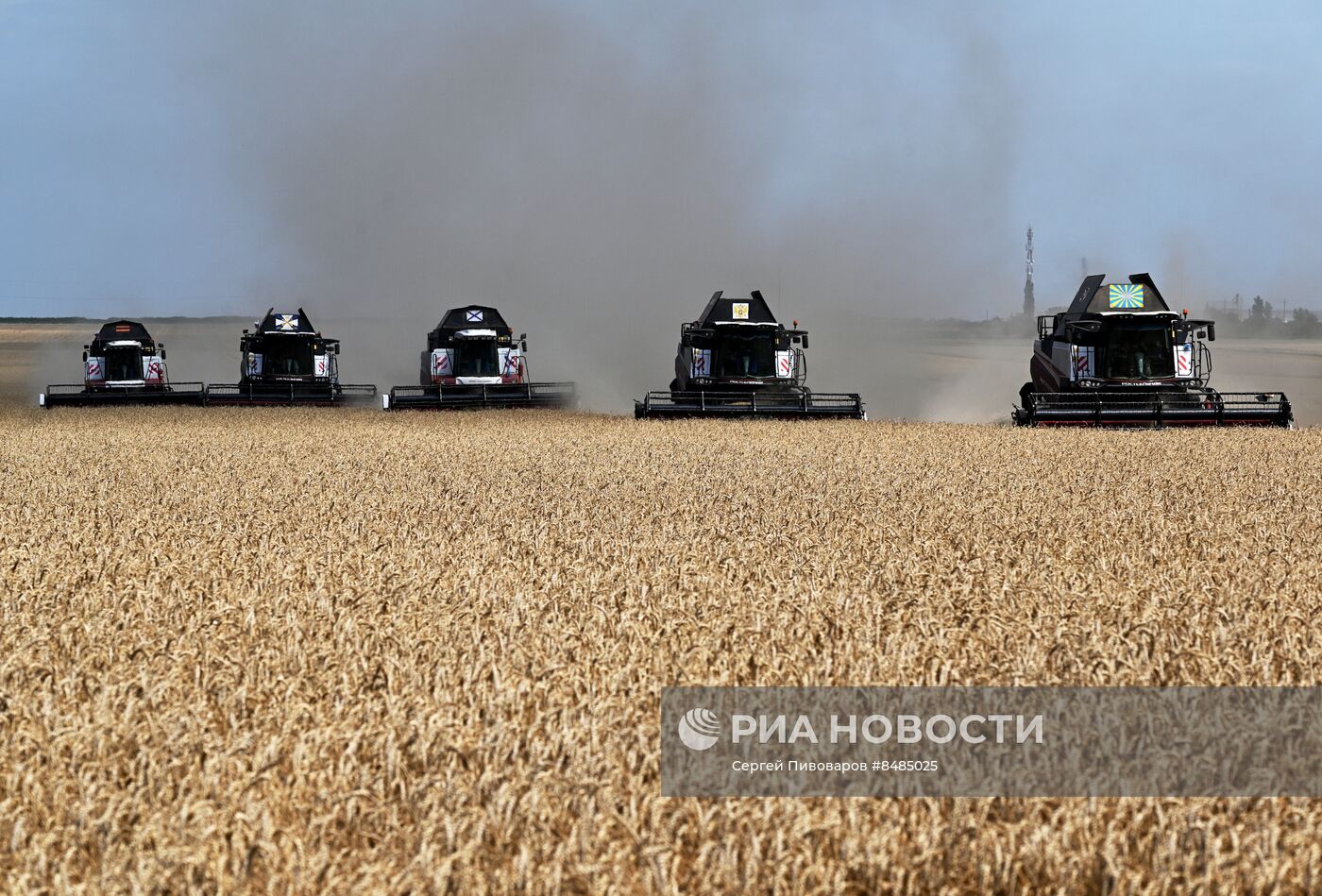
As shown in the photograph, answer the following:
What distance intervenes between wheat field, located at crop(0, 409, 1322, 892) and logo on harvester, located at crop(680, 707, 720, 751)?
6.4 inches

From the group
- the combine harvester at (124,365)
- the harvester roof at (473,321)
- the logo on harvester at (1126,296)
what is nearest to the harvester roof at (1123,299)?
the logo on harvester at (1126,296)

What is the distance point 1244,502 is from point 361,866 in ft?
38.0

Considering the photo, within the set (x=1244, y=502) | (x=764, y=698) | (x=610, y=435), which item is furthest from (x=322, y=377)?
(x=764, y=698)

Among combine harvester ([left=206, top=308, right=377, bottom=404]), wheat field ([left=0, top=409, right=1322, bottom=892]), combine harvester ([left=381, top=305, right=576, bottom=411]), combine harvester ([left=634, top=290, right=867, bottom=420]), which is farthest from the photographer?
combine harvester ([left=206, top=308, right=377, bottom=404])

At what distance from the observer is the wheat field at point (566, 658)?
380 cm

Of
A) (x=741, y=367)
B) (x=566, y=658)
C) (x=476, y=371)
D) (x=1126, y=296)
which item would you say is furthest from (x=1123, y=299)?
(x=566, y=658)

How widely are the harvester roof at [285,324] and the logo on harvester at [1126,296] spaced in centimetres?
2189

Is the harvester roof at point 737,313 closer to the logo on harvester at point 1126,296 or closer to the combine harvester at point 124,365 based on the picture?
the logo on harvester at point 1126,296

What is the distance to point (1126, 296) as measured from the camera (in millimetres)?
27828

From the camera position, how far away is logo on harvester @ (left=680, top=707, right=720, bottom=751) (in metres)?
4.91

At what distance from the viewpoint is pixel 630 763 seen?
4.56 meters

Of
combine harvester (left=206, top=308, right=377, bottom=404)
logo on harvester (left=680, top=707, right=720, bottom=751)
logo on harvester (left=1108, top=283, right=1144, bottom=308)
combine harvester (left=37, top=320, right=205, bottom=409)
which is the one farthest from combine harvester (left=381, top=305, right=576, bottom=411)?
logo on harvester (left=680, top=707, right=720, bottom=751)

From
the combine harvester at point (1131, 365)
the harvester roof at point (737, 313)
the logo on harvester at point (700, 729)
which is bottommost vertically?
the logo on harvester at point (700, 729)

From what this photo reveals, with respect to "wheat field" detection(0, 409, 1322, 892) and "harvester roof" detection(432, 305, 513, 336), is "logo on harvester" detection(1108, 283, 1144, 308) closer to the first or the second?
"wheat field" detection(0, 409, 1322, 892)
